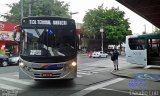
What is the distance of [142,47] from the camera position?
85.0ft

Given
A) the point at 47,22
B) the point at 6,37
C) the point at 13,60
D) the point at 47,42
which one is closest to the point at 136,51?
the point at 13,60

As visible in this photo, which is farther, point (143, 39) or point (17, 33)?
point (143, 39)

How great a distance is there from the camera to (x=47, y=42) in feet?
41.9

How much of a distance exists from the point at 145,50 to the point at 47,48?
14741 mm

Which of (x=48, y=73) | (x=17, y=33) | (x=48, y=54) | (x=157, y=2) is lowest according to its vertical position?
(x=48, y=73)

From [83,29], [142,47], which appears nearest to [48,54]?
[142,47]

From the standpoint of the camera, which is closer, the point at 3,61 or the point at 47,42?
the point at 47,42

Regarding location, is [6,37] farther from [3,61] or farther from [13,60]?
[3,61]

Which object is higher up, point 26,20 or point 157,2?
point 157,2

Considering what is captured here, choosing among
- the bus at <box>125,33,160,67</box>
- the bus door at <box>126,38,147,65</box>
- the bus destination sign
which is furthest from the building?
the bus destination sign

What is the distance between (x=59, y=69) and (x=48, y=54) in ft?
2.71

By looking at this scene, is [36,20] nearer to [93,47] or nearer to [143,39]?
[143,39]

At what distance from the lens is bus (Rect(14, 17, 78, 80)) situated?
41.4 feet

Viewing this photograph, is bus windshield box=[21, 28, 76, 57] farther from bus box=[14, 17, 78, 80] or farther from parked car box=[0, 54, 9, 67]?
parked car box=[0, 54, 9, 67]
